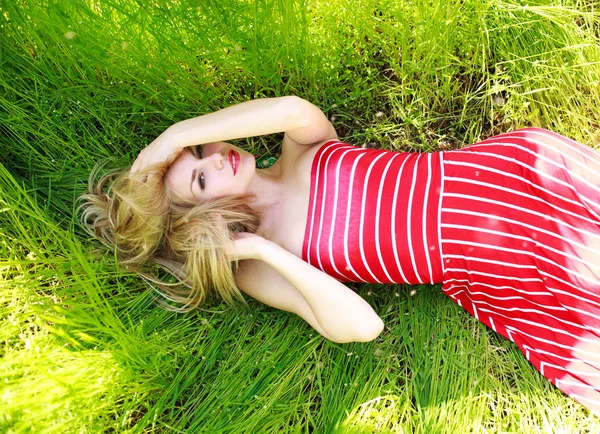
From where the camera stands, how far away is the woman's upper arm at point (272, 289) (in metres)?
2.37

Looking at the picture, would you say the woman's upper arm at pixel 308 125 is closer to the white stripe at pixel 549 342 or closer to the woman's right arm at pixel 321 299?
the woman's right arm at pixel 321 299

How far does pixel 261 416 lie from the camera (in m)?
2.44

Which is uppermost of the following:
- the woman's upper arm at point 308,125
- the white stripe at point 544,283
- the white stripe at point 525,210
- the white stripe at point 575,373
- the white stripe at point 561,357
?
the woman's upper arm at point 308,125

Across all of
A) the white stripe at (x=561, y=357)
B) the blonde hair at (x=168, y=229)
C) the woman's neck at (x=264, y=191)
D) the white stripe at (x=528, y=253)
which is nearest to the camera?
the white stripe at (x=528, y=253)

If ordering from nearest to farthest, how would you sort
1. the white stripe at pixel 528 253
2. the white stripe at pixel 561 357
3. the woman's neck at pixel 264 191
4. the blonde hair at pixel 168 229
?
the white stripe at pixel 528 253 → the white stripe at pixel 561 357 → the blonde hair at pixel 168 229 → the woman's neck at pixel 264 191

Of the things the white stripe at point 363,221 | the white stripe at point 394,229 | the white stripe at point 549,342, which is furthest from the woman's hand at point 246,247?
the white stripe at point 549,342

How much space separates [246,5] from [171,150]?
0.75 m

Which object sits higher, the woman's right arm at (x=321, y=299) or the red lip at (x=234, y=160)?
the red lip at (x=234, y=160)

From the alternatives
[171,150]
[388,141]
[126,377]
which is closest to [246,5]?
[171,150]

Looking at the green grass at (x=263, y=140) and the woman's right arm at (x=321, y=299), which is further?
the green grass at (x=263, y=140)

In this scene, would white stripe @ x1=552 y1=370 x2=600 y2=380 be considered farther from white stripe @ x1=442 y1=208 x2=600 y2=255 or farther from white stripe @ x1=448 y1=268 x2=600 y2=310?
white stripe @ x1=442 y1=208 x2=600 y2=255

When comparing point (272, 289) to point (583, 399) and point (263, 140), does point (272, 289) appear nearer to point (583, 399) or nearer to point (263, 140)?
point (263, 140)

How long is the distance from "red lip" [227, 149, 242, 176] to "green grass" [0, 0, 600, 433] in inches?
22.4

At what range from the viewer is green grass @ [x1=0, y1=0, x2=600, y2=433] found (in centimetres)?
243
